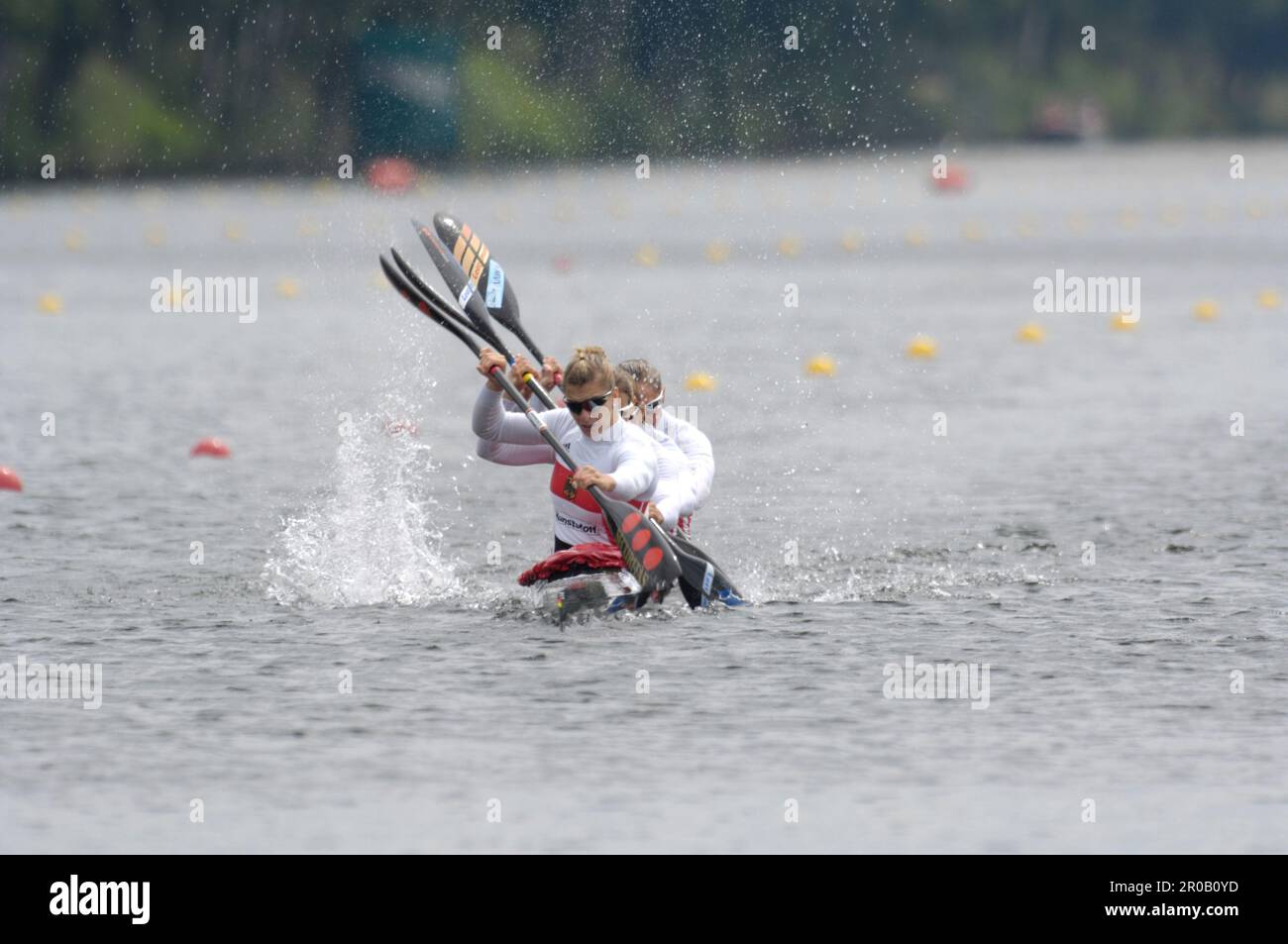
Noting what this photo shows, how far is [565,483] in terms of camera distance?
1103 centimetres

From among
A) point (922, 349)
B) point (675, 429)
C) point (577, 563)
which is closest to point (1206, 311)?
point (922, 349)

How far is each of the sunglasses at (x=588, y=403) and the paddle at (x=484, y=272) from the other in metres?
1.59

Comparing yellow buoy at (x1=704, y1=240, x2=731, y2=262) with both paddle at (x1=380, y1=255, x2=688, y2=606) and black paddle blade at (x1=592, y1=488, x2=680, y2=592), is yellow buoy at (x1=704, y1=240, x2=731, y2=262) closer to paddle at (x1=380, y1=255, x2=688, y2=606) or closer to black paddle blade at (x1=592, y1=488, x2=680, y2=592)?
paddle at (x1=380, y1=255, x2=688, y2=606)

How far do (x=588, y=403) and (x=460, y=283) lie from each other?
186cm

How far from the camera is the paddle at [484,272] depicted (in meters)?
12.3

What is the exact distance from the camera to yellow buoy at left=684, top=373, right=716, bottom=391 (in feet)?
64.2

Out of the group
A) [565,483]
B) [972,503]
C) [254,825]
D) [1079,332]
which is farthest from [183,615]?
[1079,332]

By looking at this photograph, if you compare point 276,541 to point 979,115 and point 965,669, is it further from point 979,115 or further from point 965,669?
point 979,115

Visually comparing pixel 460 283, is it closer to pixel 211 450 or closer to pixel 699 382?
pixel 211 450

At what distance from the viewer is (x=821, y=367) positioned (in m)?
21.1

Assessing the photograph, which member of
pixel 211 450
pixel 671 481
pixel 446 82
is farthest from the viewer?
pixel 446 82

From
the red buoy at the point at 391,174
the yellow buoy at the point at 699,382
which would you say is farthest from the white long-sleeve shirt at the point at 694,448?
the red buoy at the point at 391,174

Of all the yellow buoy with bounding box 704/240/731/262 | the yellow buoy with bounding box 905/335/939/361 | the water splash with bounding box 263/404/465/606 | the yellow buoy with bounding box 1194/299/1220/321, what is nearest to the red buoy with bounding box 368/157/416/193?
the yellow buoy with bounding box 704/240/731/262

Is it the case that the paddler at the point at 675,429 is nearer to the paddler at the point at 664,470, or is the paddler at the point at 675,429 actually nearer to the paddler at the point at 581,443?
the paddler at the point at 664,470
